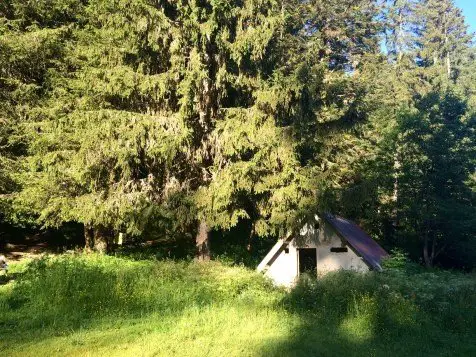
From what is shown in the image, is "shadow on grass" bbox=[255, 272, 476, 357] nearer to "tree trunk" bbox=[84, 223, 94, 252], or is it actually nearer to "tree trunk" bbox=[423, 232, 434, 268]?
"tree trunk" bbox=[84, 223, 94, 252]

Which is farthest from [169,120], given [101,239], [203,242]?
[101,239]

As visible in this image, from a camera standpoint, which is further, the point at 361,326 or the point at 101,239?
the point at 101,239

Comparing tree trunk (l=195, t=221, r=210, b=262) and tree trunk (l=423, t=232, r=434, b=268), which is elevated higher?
tree trunk (l=195, t=221, r=210, b=262)

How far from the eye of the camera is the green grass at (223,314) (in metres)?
6.24

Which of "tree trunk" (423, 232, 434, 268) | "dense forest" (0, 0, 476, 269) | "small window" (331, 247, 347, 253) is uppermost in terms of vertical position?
"dense forest" (0, 0, 476, 269)

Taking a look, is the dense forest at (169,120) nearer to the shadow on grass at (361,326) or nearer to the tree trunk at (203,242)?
the tree trunk at (203,242)

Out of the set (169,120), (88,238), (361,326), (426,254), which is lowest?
(426,254)

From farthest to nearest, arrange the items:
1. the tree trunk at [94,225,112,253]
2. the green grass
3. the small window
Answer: the tree trunk at [94,225,112,253] < the small window < the green grass

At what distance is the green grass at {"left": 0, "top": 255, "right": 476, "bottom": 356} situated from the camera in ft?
20.5

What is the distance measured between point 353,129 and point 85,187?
30.8 ft

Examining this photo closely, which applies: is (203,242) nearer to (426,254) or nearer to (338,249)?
(338,249)

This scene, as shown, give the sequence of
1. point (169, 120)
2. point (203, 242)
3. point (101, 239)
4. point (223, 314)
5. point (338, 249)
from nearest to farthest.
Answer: point (223, 314)
point (169, 120)
point (203, 242)
point (338, 249)
point (101, 239)

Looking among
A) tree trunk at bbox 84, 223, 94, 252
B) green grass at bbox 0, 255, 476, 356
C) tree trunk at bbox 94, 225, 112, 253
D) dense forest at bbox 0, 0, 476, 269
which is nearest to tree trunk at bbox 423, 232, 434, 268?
dense forest at bbox 0, 0, 476, 269

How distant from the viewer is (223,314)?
789 cm
